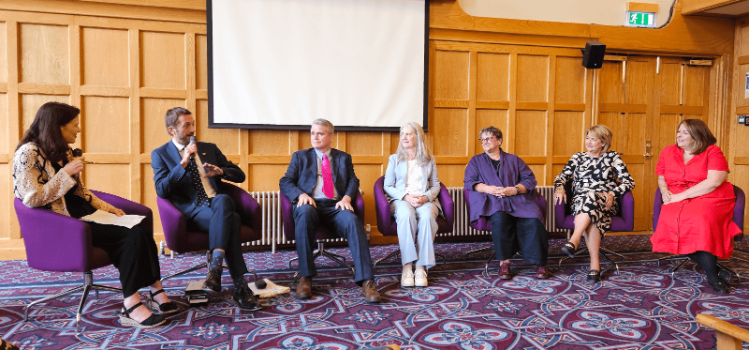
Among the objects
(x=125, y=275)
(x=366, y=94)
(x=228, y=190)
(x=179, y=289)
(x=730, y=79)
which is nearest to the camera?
(x=125, y=275)

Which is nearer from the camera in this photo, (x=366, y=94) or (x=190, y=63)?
(x=190, y=63)

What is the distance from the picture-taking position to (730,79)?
5.71m

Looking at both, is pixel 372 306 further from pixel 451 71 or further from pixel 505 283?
pixel 451 71

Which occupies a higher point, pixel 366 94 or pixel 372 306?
pixel 366 94

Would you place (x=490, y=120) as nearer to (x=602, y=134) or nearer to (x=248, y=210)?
(x=602, y=134)

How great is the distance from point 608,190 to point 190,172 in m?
3.22

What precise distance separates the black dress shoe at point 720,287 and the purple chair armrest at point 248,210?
10.4 ft

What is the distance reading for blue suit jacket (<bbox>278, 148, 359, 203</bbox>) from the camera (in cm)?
360

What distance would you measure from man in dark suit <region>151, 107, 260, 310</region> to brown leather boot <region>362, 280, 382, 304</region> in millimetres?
660

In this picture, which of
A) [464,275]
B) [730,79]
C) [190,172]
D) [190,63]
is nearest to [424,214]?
[464,275]

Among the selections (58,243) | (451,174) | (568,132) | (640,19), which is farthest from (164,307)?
(640,19)

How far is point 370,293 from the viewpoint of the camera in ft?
9.78

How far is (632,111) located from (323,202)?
4063 millimetres

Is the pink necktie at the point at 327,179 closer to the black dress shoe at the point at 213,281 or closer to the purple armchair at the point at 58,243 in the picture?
the black dress shoe at the point at 213,281
